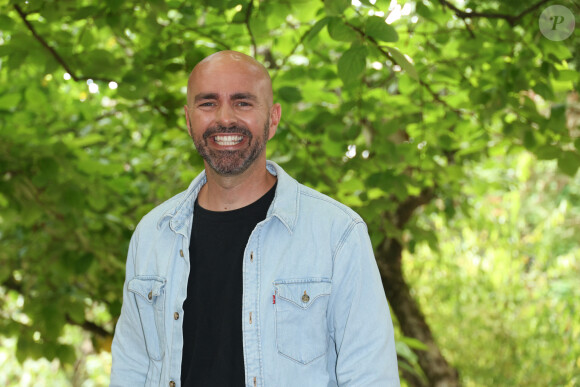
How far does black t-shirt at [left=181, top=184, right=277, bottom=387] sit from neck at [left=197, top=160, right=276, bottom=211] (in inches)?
0.8

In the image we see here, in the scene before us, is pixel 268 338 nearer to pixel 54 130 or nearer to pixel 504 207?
pixel 54 130

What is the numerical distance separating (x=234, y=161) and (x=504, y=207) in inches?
318

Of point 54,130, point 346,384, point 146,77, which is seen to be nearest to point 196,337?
point 346,384

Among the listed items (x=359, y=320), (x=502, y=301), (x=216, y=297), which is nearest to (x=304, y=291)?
(x=359, y=320)

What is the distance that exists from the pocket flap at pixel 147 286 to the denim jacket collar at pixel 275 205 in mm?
161

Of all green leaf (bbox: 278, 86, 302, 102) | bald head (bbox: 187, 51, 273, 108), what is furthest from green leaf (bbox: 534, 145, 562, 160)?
bald head (bbox: 187, 51, 273, 108)

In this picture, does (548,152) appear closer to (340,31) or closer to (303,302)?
(340,31)

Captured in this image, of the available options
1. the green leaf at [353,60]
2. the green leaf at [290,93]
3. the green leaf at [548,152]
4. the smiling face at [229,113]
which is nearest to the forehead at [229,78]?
the smiling face at [229,113]

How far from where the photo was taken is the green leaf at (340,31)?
238cm

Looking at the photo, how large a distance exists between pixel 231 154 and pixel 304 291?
459mm

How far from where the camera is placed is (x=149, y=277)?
6.23 ft

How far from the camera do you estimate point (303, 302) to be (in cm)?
165

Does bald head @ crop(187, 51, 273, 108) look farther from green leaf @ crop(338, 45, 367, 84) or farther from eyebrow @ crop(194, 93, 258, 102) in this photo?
green leaf @ crop(338, 45, 367, 84)

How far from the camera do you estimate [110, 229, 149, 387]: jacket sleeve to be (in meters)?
1.93
